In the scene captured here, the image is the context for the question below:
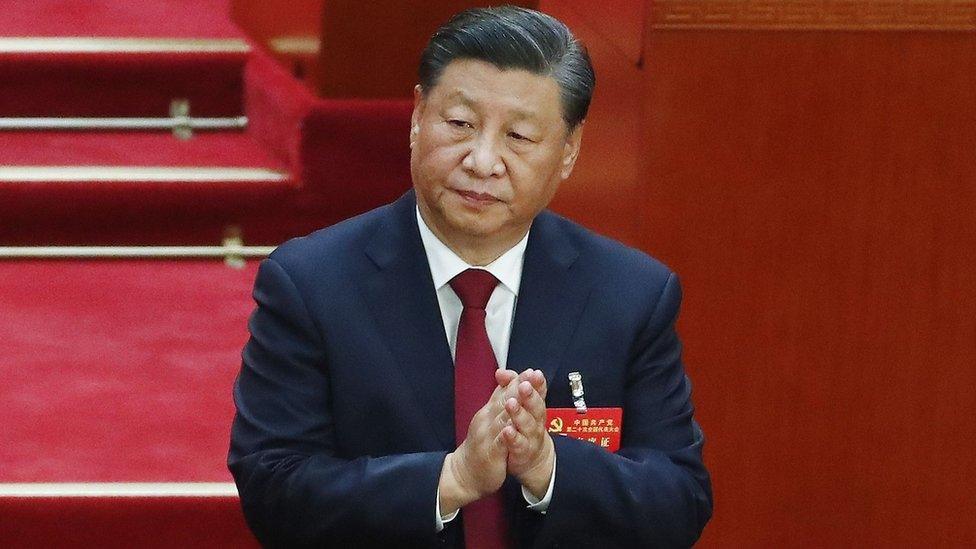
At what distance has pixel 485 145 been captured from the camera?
139 cm

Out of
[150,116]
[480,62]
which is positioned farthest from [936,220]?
[150,116]

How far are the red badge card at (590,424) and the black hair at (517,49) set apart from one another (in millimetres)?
249

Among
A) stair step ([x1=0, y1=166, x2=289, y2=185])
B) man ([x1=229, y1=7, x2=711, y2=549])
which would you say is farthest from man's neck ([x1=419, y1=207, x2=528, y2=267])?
stair step ([x1=0, y1=166, x2=289, y2=185])

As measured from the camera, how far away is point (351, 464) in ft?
4.70

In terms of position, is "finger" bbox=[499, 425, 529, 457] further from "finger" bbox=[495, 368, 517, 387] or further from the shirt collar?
the shirt collar

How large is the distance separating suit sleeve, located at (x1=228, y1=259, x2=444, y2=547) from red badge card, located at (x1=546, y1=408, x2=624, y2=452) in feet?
0.36

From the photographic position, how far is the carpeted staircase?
2092mm

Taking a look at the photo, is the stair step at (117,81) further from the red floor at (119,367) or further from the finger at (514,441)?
the finger at (514,441)

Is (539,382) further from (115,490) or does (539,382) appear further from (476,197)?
(115,490)

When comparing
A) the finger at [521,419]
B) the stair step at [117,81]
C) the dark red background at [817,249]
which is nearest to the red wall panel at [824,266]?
the dark red background at [817,249]

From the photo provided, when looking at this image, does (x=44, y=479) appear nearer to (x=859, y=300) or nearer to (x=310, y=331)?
(x=310, y=331)

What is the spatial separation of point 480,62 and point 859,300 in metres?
0.76

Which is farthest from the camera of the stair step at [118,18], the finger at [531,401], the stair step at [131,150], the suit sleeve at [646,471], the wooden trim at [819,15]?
the stair step at [118,18]

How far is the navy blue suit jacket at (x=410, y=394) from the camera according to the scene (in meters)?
1.42
